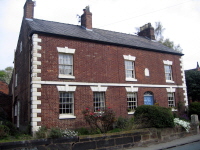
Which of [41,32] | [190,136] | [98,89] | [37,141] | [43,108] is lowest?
[190,136]

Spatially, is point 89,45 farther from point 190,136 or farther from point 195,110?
point 195,110

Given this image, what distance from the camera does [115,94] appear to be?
16047 mm

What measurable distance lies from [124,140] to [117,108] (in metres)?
5.90

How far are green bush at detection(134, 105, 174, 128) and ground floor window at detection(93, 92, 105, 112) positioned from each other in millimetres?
3665

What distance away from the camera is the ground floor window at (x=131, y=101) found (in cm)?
1675

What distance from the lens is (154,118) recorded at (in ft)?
39.0

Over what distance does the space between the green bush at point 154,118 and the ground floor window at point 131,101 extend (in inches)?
166

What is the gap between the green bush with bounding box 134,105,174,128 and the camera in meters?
11.9

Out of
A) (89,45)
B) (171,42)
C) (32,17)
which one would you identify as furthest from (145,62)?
(171,42)

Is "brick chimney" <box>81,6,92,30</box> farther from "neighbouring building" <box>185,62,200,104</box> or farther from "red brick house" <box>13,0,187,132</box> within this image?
"neighbouring building" <box>185,62,200,104</box>

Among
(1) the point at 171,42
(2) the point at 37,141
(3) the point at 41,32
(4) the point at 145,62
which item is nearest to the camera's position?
(2) the point at 37,141

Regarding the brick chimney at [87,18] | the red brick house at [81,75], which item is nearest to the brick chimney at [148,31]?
the red brick house at [81,75]

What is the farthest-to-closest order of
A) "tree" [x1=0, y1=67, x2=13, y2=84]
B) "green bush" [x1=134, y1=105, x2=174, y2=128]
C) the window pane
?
"tree" [x1=0, y1=67, x2=13, y2=84]
the window pane
"green bush" [x1=134, y1=105, x2=174, y2=128]

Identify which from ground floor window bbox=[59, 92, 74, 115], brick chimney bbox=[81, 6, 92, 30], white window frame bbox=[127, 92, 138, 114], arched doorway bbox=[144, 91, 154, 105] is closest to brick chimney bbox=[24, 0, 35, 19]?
brick chimney bbox=[81, 6, 92, 30]
